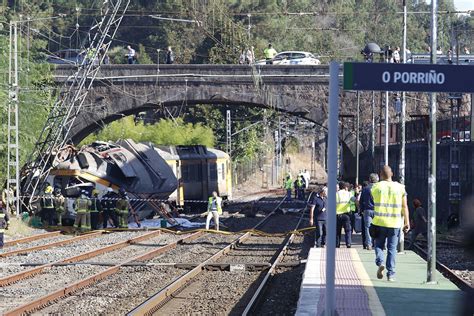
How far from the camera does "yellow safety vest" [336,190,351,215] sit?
21.2 meters

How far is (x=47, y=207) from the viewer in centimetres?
3581

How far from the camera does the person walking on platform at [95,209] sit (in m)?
34.4

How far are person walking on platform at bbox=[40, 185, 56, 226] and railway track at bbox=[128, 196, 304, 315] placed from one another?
12.4 meters

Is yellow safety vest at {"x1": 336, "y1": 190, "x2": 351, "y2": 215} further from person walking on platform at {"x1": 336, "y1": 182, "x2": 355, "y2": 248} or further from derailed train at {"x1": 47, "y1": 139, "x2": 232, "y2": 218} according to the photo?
derailed train at {"x1": 47, "y1": 139, "x2": 232, "y2": 218}

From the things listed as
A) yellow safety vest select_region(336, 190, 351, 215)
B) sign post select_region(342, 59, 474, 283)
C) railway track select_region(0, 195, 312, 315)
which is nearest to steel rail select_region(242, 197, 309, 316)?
railway track select_region(0, 195, 312, 315)

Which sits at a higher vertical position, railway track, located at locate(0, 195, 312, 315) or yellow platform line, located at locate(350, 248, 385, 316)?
yellow platform line, located at locate(350, 248, 385, 316)

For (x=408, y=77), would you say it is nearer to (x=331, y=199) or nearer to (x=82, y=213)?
(x=331, y=199)

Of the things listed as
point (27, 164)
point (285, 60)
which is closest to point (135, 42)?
point (285, 60)

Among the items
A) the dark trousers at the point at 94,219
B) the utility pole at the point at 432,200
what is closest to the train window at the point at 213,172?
the dark trousers at the point at 94,219

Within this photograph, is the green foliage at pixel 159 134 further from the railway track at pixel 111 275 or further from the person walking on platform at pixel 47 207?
the railway track at pixel 111 275

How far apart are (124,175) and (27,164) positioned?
5.03m

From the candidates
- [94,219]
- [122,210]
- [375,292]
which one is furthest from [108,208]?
[375,292]

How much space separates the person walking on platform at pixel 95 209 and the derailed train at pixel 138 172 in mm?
1045

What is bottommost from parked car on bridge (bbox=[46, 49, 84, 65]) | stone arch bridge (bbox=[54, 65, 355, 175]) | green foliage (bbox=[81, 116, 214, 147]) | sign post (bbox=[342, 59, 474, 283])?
sign post (bbox=[342, 59, 474, 283])
